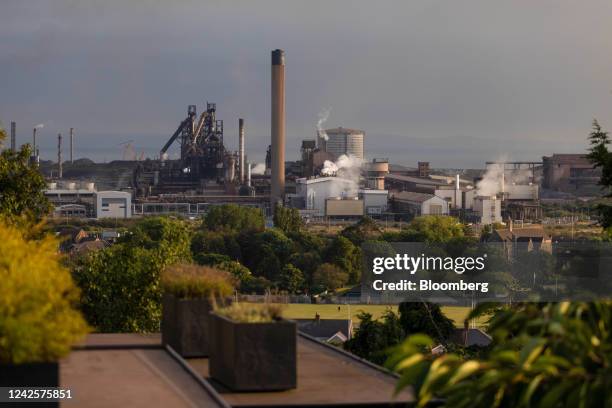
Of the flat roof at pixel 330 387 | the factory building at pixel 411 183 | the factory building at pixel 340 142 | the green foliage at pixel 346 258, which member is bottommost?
the green foliage at pixel 346 258

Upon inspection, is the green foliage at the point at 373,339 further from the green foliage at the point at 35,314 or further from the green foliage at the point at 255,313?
the green foliage at the point at 35,314

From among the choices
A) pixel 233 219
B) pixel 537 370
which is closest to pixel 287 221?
pixel 233 219

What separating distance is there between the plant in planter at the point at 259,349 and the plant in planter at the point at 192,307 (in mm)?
1092

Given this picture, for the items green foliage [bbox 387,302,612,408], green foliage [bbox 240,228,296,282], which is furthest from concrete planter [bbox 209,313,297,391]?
green foliage [bbox 240,228,296,282]

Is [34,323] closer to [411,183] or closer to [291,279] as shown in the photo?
[291,279]

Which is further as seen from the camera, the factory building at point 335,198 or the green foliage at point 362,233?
the factory building at point 335,198

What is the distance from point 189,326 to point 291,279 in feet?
116

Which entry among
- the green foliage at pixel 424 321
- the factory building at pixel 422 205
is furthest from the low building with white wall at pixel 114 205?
the green foliage at pixel 424 321

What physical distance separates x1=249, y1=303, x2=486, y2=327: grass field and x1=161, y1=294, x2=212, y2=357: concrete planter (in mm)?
23101

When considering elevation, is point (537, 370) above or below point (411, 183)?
below

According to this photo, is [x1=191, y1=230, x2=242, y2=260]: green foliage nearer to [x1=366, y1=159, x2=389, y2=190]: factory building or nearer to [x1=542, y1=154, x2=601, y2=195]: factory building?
[x1=366, y1=159, x2=389, y2=190]: factory building

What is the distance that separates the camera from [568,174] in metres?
107

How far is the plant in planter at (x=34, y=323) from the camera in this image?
16.4ft

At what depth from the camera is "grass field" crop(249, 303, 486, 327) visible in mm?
32688
